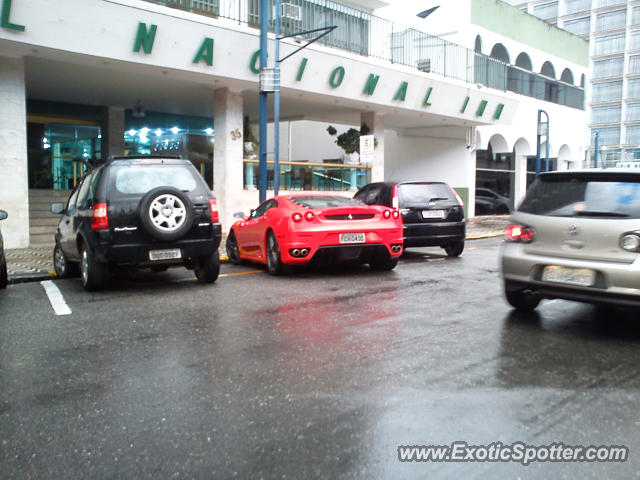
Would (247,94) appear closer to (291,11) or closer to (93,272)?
(291,11)

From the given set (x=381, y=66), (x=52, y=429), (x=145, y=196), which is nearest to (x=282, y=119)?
(x=381, y=66)

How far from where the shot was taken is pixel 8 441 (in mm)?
3301

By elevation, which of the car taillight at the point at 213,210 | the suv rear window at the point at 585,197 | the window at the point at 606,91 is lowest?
the car taillight at the point at 213,210

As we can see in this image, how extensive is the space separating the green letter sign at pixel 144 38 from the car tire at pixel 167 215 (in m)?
7.13

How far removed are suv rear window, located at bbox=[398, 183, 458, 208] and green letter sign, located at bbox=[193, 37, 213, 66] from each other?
6328 millimetres

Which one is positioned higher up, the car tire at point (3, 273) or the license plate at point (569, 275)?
the license plate at point (569, 275)

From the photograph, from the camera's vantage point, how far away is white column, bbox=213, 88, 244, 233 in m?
17.5

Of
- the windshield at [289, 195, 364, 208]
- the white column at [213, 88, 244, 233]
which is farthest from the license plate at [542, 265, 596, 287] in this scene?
the white column at [213, 88, 244, 233]

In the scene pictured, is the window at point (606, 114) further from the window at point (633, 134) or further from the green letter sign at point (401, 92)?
the green letter sign at point (401, 92)

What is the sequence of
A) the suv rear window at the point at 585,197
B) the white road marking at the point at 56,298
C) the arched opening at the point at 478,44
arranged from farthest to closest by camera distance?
1. the arched opening at the point at 478,44
2. the white road marking at the point at 56,298
3. the suv rear window at the point at 585,197

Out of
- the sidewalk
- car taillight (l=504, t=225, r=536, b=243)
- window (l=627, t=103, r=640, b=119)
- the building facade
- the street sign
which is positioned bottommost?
the sidewalk

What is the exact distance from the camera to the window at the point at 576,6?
69850 millimetres

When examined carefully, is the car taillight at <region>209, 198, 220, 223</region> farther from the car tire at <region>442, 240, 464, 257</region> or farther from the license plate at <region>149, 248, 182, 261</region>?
the car tire at <region>442, 240, 464, 257</region>
